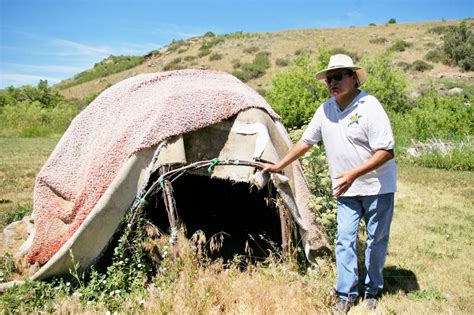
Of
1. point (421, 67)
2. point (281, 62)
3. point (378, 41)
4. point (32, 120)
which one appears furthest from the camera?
point (378, 41)

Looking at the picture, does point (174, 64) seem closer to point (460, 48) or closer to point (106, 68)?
point (106, 68)

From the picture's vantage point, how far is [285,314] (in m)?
3.50

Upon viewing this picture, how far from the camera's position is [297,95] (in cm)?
1436

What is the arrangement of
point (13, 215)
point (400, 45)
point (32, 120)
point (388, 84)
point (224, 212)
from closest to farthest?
point (13, 215)
point (224, 212)
point (388, 84)
point (32, 120)
point (400, 45)

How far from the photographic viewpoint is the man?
139 inches

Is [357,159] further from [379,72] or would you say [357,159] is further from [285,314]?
[379,72]

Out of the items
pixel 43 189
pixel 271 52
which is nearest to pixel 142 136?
pixel 43 189

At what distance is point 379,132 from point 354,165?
1.23 ft

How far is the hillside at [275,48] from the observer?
41.2 m

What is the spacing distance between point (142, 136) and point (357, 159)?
2071mm

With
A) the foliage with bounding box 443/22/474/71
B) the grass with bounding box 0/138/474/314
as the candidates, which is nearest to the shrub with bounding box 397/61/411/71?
the foliage with bounding box 443/22/474/71

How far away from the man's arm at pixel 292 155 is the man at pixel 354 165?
19 centimetres

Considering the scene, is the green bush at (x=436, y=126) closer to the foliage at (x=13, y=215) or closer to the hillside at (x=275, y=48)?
the foliage at (x=13, y=215)

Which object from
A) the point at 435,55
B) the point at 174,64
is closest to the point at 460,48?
the point at 435,55
